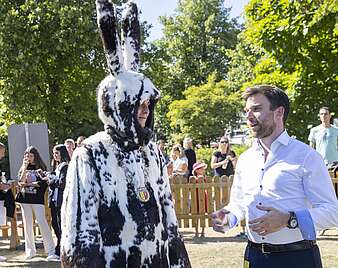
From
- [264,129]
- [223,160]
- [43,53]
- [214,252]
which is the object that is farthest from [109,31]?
[43,53]

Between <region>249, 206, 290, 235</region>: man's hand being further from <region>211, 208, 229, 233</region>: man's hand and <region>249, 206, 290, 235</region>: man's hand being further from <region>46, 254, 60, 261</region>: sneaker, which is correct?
<region>46, 254, 60, 261</region>: sneaker

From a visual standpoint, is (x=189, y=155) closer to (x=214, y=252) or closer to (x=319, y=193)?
(x=214, y=252)

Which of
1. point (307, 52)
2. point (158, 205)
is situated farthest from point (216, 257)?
point (307, 52)

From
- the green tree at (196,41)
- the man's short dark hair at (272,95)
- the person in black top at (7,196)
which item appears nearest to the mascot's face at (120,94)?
the man's short dark hair at (272,95)

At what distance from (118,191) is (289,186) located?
38.9 inches

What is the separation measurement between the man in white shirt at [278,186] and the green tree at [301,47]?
951 centimetres

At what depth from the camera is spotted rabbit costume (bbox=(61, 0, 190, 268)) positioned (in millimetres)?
3248

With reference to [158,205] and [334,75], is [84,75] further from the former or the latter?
[158,205]

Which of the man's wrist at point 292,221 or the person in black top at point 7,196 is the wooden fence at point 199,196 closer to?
the person in black top at point 7,196

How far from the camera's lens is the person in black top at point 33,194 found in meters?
9.20

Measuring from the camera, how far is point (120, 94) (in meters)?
3.48

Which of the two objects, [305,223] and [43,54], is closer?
[305,223]

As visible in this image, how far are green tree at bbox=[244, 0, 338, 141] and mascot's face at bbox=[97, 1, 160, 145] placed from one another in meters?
9.73

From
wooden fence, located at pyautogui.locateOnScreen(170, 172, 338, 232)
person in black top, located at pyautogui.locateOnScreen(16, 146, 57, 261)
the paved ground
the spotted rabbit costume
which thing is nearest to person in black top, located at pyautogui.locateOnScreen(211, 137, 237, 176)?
wooden fence, located at pyautogui.locateOnScreen(170, 172, 338, 232)
